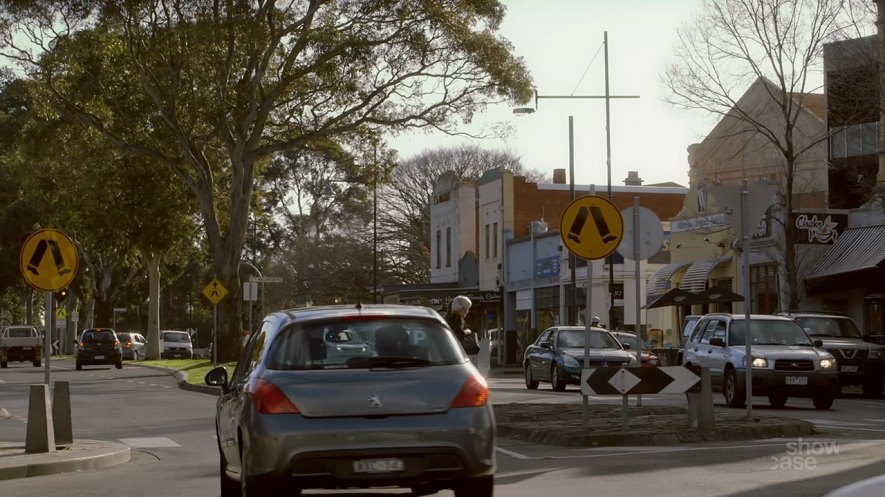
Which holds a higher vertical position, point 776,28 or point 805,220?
point 776,28

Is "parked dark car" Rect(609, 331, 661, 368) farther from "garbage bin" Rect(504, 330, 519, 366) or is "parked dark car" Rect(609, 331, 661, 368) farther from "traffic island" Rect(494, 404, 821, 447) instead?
"garbage bin" Rect(504, 330, 519, 366)

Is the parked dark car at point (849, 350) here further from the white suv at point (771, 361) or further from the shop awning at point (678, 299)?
the shop awning at point (678, 299)

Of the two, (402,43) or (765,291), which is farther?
(765,291)

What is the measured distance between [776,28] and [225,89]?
1479 cm

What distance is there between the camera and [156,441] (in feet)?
64.2

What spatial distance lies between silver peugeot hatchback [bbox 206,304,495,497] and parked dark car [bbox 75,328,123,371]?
47.4 metres

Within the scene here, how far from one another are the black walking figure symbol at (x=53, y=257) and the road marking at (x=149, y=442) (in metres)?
2.88

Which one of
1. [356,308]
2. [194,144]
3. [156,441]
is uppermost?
[194,144]

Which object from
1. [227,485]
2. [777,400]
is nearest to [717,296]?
[777,400]

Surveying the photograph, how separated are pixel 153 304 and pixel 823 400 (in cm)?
4230

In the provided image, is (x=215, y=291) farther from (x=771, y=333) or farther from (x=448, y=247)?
(x=448, y=247)

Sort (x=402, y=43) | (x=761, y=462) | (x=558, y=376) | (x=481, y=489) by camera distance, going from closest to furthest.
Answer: (x=481, y=489) → (x=761, y=462) → (x=558, y=376) → (x=402, y=43)

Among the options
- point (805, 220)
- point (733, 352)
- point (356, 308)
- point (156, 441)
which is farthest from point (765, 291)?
point (356, 308)

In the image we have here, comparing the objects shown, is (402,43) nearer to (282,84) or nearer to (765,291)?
(282,84)
